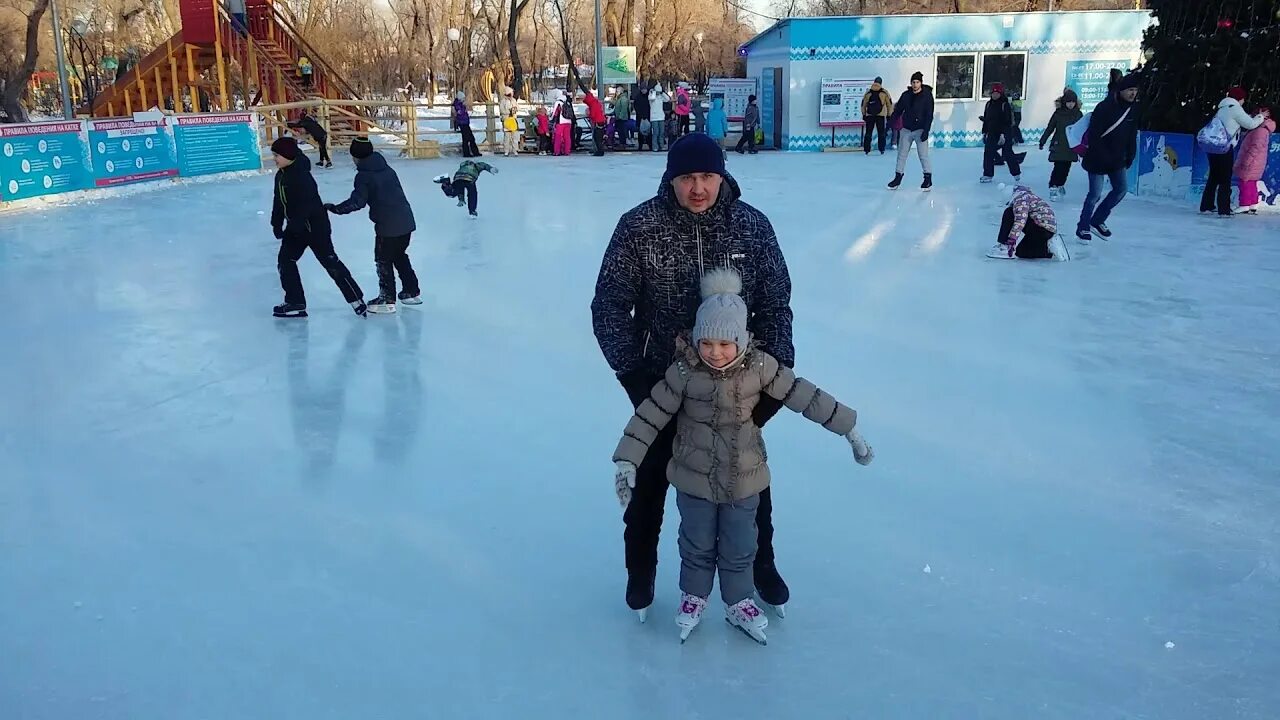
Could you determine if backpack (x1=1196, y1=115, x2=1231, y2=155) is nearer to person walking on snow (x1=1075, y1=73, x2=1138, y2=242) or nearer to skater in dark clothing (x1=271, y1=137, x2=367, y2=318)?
person walking on snow (x1=1075, y1=73, x2=1138, y2=242)

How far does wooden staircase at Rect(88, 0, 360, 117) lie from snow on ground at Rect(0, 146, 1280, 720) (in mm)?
14628

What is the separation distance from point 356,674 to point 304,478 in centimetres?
151

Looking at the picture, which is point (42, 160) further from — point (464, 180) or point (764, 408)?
point (764, 408)

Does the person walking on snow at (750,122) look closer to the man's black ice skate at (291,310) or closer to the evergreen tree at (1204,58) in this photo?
the evergreen tree at (1204,58)

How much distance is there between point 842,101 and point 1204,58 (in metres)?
10.2

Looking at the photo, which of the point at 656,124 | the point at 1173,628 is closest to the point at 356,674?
the point at 1173,628

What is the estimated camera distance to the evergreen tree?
404 inches

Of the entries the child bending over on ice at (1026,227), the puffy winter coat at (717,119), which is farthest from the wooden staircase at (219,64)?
the child bending over on ice at (1026,227)

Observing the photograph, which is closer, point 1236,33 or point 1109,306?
point 1109,306

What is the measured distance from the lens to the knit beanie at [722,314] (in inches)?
90.3

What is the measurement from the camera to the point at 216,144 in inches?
659

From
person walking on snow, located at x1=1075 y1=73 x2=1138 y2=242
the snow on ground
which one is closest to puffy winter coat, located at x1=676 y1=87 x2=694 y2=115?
person walking on snow, located at x1=1075 y1=73 x2=1138 y2=242

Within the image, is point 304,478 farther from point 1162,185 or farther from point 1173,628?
point 1162,185

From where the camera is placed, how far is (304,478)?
3871mm
